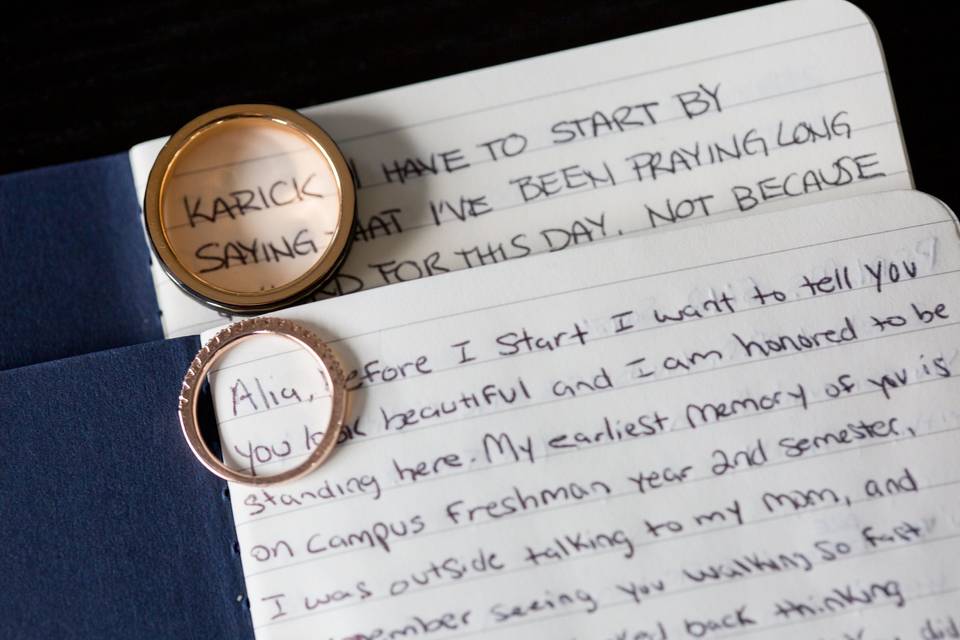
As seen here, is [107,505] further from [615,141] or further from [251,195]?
[615,141]

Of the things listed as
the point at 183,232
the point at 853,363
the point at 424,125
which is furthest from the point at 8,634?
the point at 853,363

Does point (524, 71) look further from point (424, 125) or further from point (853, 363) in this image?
point (853, 363)

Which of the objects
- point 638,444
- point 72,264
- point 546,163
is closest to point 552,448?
point 638,444

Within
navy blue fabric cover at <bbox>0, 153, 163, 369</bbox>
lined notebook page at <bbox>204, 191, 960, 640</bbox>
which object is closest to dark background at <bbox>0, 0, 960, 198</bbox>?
navy blue fabric cover at <bbox>0, 153, 163, 369</bbox>

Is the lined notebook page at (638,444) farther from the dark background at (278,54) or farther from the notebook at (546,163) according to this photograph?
the dark background at (278,54)

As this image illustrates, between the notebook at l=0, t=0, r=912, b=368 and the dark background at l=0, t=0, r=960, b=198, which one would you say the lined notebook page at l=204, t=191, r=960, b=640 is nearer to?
the notebook at l=0, t=0, r=912, b=368
